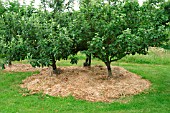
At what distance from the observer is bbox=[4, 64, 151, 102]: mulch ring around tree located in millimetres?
8250

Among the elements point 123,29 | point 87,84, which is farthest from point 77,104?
point 123,29

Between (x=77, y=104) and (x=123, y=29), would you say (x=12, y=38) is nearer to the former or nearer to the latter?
(x=77, y=104)

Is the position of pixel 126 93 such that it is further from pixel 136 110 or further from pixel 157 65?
pixel 157 65

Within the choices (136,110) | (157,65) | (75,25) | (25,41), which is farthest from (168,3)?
(157,65)

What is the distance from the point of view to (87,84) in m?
8.80

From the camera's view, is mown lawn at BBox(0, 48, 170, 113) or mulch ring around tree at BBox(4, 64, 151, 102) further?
mulch ring around tree at BBox(4, 64, 151, 102)

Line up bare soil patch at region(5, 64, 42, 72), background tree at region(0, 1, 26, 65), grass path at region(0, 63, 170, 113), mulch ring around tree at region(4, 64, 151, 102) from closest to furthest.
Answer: grass path at region(0, 63, 170, 113) < mulch ring around tree at region(4, 64, 151, 102) < background tree at region(0, 1, 26, 65) < bare soil patch at region(5, 64, 42, 72)

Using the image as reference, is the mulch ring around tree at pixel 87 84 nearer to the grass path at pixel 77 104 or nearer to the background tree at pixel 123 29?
the grass path at pixel 77 104

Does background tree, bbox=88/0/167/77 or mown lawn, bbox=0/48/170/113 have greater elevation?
background tree, bbox=88/0/167/77

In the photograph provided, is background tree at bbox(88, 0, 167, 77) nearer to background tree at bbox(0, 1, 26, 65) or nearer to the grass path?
the grass path

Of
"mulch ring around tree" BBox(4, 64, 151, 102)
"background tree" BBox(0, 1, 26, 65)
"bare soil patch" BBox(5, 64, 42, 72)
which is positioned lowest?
"mulch ring around tree" BBox(4, 64, 151, 102)

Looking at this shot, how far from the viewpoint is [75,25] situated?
28.4 feet

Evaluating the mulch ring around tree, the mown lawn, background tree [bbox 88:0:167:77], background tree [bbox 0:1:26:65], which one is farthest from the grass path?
background tree [bbox 88:0:167:77]

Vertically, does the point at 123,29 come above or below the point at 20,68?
above
